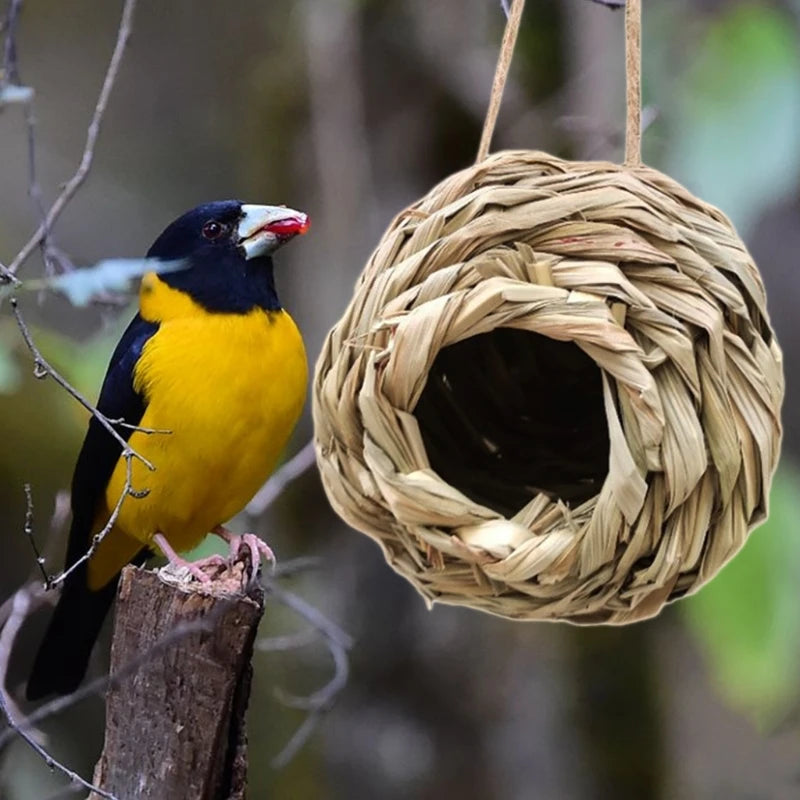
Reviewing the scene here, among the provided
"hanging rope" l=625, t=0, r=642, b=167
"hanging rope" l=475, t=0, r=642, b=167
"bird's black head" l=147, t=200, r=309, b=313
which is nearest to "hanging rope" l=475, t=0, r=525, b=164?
"hanging rope" l=475, t=0, r=642, b=167

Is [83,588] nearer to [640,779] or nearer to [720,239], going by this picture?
[720,239]

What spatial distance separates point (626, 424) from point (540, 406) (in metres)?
0.50

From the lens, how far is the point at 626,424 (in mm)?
1337

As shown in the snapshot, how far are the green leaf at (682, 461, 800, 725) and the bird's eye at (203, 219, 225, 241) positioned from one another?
80 cm

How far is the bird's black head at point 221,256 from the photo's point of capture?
1.72m

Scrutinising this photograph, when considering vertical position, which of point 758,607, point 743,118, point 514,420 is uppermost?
point 743,118

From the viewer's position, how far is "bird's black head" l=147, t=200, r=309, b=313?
172 centimetres

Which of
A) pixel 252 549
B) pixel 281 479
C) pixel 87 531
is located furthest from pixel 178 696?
pixel 281 479

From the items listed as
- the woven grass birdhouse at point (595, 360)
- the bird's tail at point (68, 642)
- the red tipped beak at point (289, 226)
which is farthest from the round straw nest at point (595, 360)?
the bird's tail at point (68, 642)

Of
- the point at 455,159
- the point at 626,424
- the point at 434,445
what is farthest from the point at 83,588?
the point at 455,159

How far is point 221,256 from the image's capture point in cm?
174

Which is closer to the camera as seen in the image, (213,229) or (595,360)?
(595,360)

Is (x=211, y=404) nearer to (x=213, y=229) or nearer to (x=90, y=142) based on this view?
(x=213, y=229)

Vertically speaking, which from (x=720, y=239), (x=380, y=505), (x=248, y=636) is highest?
(x=720, y=239)
